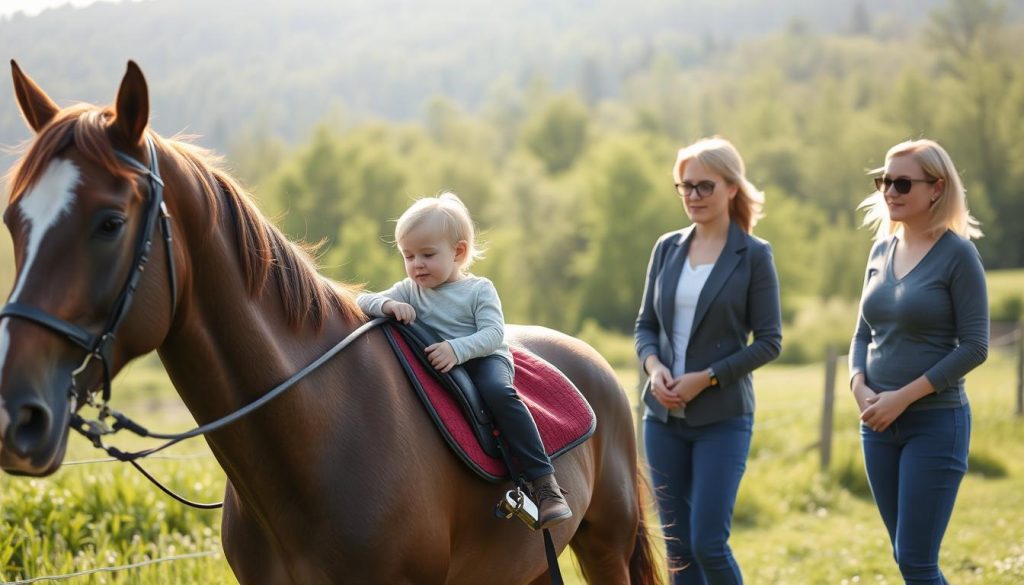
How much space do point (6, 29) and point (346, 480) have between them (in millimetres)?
3941

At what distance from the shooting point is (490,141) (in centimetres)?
7250

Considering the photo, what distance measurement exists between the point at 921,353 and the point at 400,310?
7.80 feet

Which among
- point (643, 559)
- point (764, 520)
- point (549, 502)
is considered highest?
point (549, 502)

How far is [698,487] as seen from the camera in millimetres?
4289

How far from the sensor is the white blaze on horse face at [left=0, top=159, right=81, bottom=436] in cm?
213

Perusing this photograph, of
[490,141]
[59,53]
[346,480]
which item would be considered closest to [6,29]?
[59,53]

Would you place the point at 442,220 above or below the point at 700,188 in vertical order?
above

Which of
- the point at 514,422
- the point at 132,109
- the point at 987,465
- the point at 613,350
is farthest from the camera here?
the point at 613,350

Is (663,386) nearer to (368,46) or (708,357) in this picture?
(708,357)

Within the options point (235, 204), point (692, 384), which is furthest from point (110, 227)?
point (692, 384)

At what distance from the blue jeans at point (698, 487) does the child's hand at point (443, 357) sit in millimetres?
1752

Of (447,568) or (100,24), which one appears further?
(100,24)

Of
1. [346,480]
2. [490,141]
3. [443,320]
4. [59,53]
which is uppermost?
[59,53]

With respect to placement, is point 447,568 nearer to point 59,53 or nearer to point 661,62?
point 59,53
